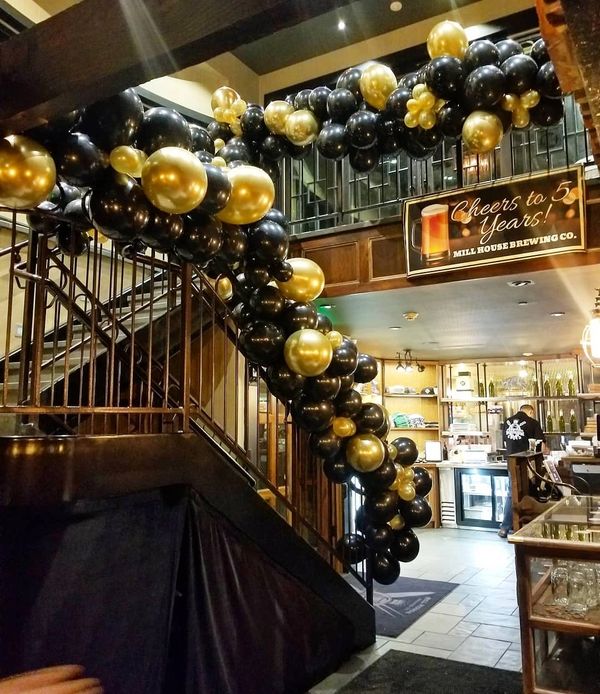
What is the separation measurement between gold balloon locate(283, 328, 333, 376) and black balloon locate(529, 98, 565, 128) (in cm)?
179

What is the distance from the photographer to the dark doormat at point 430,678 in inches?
134

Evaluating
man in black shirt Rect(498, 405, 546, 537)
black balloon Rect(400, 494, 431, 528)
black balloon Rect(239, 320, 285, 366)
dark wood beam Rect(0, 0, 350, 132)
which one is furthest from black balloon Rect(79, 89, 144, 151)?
man in black shirt Rect(498, 405, 546, 537)

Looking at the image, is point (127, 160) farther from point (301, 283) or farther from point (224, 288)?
point (224, 288)

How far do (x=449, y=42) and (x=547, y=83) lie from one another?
62 cm

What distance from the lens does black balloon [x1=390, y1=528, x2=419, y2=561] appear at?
4.16 m

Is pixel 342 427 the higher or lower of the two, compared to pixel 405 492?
higher

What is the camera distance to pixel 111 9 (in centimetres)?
162

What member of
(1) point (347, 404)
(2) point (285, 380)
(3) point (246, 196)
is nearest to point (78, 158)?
(3) point (246, 196)

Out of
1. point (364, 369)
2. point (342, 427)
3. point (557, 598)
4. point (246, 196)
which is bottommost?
point (557, 598)

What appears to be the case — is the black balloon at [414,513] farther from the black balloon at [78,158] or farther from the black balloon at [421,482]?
the black balloon at [78,158]

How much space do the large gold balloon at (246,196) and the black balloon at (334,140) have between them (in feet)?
3.05

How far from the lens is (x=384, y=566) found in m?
4.19

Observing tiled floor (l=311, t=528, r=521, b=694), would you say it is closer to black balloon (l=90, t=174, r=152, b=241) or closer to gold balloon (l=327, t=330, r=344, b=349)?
gold balloon (l=327, t=330, r=344, b=349)

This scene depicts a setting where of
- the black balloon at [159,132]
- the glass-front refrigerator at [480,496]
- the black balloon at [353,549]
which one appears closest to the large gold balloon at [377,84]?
the black balloon at [159,132]
